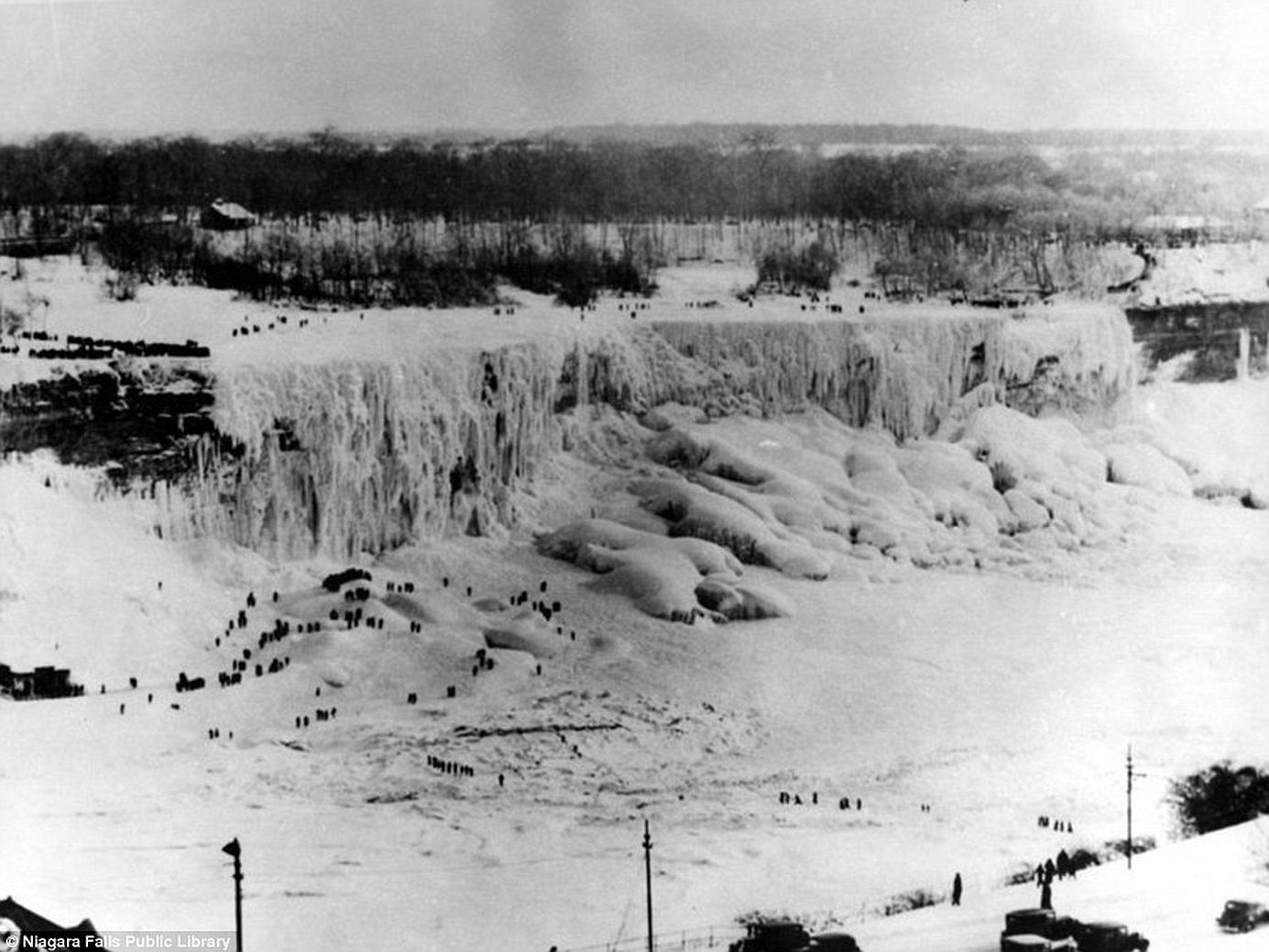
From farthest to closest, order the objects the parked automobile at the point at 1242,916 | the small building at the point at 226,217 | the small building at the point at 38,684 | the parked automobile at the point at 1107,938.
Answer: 1. the small building at the point at 226,217
2. the small building at the point at 38,684
3. the parked automobile at the point at 1242,916
4. the parked automobile at the point at 1107,938

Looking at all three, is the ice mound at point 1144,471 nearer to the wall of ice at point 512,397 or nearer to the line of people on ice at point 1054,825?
the wall of ice at point 512,397

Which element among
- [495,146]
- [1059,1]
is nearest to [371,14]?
[495,146]

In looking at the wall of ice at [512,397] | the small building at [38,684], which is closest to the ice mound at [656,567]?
the wall of ice at [512,397]

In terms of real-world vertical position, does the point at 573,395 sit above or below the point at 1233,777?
above

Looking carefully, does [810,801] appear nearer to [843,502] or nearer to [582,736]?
[582,736]

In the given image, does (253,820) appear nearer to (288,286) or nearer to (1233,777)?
(288,286)

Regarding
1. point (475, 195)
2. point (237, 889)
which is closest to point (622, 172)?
point (475, 195)
